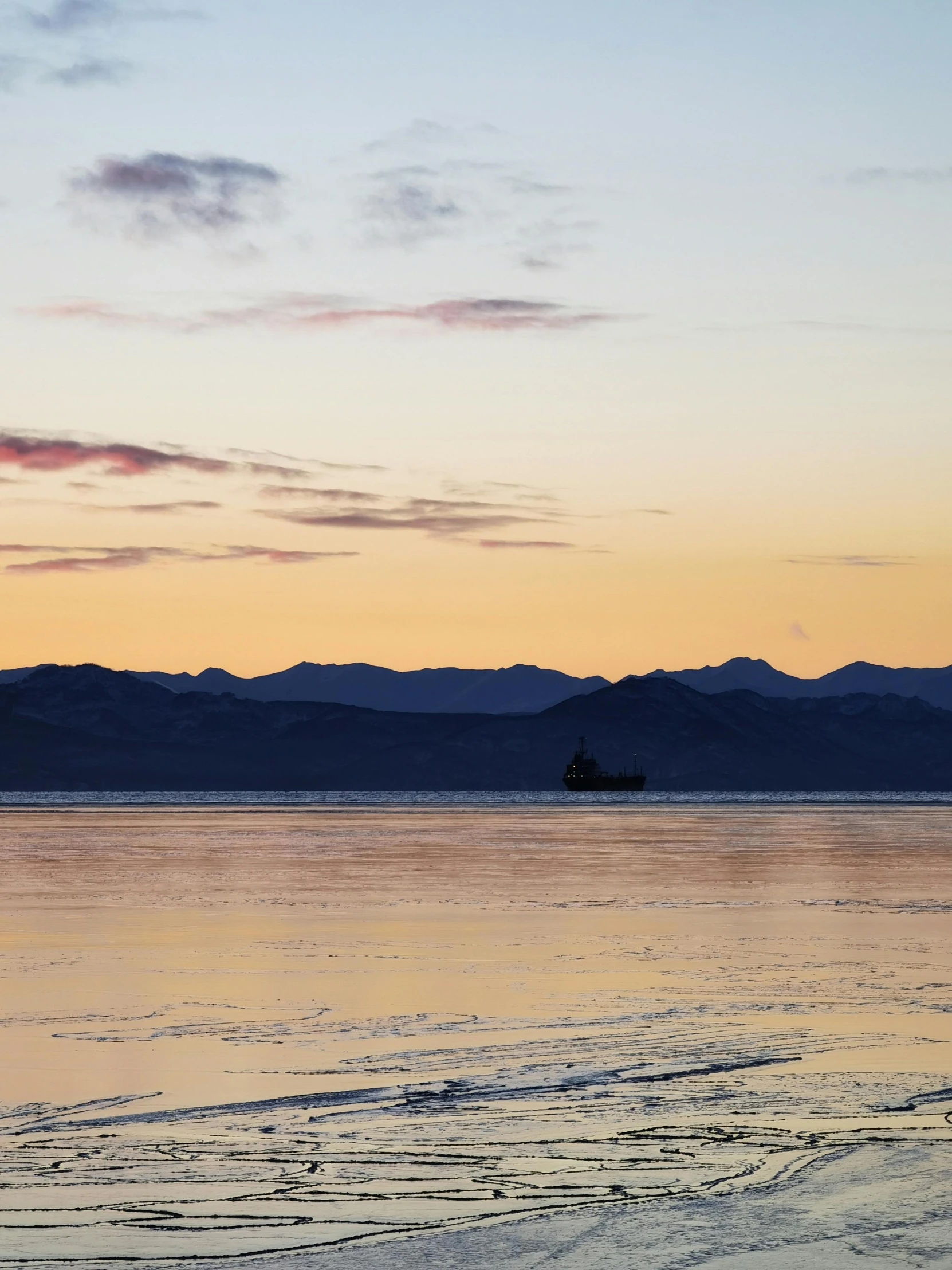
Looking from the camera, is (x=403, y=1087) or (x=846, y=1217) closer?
(x=846, y=1217)

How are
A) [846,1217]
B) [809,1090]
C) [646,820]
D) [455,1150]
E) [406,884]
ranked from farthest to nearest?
1. [646,820]
2. [406,884]
3. [809,1090]
4. [455,1150]
5. [846,1217]

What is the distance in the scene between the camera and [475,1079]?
50.1 feet

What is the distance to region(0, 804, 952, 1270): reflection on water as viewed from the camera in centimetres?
1034

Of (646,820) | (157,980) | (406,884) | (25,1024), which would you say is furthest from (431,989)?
(646,820)

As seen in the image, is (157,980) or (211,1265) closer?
(211,1265)

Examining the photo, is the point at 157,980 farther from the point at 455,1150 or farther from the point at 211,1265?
the point at 211,1265

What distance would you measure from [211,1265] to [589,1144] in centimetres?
388

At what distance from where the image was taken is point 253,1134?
1287cm

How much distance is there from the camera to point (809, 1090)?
14.7m

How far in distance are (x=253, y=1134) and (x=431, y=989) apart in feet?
29.9

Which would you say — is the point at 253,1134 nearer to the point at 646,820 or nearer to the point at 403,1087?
the point at 403,1087

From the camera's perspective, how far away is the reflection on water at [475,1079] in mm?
10336

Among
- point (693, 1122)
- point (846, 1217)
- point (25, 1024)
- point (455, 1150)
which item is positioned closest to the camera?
point (846, 1217)

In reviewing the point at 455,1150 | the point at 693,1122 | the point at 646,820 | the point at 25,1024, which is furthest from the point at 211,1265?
the point at 646,820
